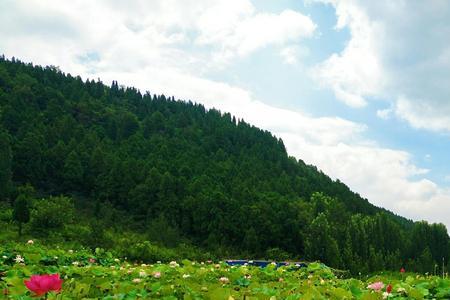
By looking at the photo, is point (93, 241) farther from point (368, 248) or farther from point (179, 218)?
point (368, 248)

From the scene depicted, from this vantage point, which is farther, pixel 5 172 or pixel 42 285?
pixel 5 172

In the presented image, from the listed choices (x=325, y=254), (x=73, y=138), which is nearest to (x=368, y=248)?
(x=325, y=254)

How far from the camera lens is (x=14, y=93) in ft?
322

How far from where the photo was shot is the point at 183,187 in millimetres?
75750

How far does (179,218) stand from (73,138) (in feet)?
96.0

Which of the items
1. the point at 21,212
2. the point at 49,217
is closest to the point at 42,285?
the point at 21,212

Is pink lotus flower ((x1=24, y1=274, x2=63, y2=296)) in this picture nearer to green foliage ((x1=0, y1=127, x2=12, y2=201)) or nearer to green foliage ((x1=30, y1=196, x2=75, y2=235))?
green foliage ((x1=30, y1=196, x2=75, y2=235))

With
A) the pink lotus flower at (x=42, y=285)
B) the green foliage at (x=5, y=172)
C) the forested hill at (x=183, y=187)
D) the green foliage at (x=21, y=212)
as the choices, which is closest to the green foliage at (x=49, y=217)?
the green foliage at (x=21, y=212)

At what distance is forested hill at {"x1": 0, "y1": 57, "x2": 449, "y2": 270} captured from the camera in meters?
63.5

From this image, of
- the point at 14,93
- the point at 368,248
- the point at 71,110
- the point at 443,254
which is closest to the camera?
the point at 368,248

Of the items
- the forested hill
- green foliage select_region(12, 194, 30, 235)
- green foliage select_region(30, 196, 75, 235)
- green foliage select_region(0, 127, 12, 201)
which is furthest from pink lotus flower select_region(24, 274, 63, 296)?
green foliage select_region(0, 127, 12, 201)

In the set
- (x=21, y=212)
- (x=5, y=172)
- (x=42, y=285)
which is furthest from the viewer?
(x=5, y=172)

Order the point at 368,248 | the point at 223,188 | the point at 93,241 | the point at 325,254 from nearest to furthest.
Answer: the point at 93,241 < the point at 325,254 < the point at 368,248 < the point at 223,188

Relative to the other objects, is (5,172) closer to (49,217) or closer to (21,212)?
(49,217)
